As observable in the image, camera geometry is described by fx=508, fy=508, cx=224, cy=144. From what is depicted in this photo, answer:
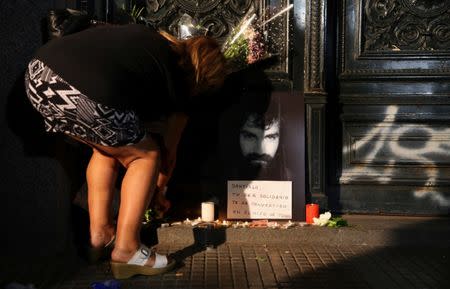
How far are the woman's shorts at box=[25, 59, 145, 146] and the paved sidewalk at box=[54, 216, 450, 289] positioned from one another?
0.88m

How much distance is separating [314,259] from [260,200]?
0.79 metres

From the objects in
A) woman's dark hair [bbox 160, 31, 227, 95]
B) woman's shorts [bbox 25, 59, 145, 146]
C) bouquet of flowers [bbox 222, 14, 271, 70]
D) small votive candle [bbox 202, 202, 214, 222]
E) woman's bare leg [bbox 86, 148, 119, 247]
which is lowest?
small votive candle [bbox 202, 202, 214, 222]

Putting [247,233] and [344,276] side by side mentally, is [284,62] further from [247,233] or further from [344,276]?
[344,276]

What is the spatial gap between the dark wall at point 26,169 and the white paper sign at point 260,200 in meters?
1.32

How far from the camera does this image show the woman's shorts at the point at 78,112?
2.77 meters

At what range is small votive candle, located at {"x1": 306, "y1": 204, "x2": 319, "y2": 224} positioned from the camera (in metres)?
4.06

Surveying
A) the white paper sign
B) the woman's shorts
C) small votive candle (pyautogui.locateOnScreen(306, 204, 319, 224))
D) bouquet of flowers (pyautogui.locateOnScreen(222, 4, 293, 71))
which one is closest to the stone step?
small votive candle (pyautogui.locateOnScreen(306, 204, 319, 224))

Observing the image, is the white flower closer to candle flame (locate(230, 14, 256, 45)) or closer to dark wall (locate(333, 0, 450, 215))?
dark wall (locate(333, 0, 450, 215))

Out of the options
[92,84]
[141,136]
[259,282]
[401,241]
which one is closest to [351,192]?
[401,241]

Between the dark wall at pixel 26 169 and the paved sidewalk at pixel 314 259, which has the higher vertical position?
the dark wall at pixel 26 169

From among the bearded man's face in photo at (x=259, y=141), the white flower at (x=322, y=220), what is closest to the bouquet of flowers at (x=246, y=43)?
the bearded man's face in photo at (x=259, y=141)

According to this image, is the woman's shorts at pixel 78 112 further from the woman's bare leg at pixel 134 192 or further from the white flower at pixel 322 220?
the white flower at pixel 322 220

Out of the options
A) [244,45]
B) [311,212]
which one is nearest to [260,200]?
[311,212]

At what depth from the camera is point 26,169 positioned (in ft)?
11.3
